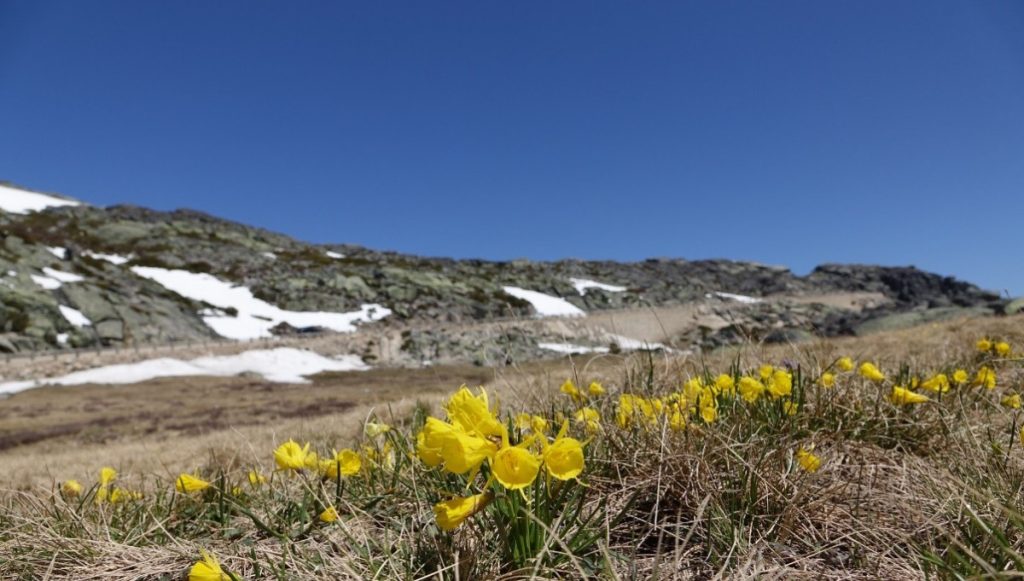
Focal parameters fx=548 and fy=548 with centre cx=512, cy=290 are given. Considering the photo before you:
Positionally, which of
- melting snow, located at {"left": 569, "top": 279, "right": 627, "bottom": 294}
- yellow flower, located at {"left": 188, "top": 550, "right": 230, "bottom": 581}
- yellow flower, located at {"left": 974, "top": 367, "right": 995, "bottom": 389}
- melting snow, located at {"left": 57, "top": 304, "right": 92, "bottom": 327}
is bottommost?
yellow flower, located at {"left": 188, "top": 550, "right": 230, "bottom": 581}

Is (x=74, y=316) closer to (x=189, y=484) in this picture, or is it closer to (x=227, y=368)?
(x=227, y=368)

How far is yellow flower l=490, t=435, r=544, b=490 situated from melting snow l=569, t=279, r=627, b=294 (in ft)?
265

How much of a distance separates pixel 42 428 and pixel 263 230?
9117 cm

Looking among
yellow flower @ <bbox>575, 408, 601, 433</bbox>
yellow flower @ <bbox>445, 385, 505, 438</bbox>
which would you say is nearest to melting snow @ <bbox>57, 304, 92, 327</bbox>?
yellow flower @ <bbox>575, 408, 601, 433</bbox>

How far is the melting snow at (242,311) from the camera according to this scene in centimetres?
4866

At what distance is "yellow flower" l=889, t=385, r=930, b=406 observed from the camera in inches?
110

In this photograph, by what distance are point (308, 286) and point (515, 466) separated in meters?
64.6

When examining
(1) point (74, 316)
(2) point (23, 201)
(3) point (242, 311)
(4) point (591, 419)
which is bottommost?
(4) point (591, 419)

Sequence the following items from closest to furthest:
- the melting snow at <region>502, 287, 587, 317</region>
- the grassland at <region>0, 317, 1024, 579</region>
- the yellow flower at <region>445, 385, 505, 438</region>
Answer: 1. the yellow flower at <region>445, 385, 505, 438</region>
2. the grassland at <region>0, 317, 1024, 579</region>
3. the melting snow at <region>502, 287, 587, 317</region>

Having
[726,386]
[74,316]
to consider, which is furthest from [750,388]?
[74,316]

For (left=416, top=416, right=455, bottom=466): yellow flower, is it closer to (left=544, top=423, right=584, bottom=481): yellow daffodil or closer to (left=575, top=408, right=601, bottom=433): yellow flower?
(left=544, top=423, right=584, bottom=481): yellow daffodil

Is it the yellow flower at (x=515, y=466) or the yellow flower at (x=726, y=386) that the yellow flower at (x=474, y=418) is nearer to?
the yellow flower at (x=515, y=466)

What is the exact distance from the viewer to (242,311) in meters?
52.6

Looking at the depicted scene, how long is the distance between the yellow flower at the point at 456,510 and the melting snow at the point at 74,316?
49.8 metres
